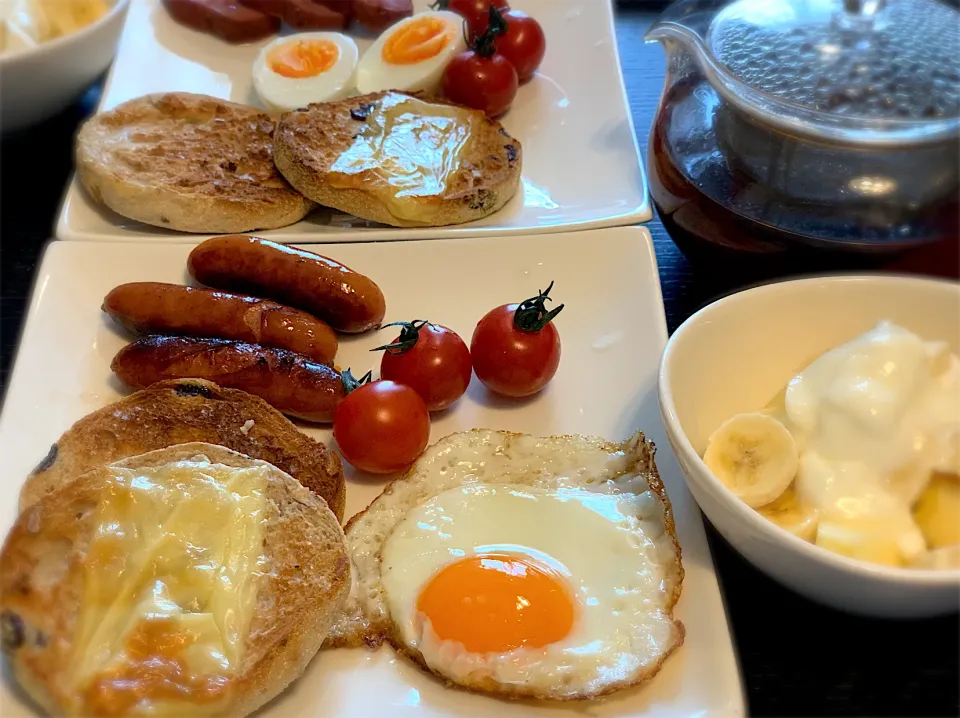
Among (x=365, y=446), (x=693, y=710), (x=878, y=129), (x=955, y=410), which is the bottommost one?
(x=693, y=710)

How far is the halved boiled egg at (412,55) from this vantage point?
3.12 metres

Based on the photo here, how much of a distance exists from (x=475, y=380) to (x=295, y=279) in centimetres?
58

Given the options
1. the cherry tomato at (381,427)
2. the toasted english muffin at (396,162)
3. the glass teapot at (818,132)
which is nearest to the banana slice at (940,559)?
the glass teapot at (818,132)

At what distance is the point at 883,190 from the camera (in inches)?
80.5

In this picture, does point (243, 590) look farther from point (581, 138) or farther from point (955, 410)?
point (581, 138)

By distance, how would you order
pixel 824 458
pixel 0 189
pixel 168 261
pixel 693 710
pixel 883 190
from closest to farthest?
pixel 693 710
pixel 824 458
pixel 883 190
pixel 168 261
pixel 0 189

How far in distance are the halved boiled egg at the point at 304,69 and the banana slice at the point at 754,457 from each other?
2.06m

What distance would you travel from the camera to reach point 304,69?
3.15 meters

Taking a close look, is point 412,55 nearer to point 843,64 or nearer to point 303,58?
point 303,58

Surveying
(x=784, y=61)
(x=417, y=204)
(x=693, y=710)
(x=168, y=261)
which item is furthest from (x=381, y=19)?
(x=693, y=710)

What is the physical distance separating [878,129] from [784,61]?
385 millimetres

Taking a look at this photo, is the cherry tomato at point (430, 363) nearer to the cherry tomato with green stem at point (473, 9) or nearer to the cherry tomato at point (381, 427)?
the cherry tomato at point (381, 427)

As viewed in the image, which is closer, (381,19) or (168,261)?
(168,261)

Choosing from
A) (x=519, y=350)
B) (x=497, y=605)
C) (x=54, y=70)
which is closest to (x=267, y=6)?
(x=54, y=70)
